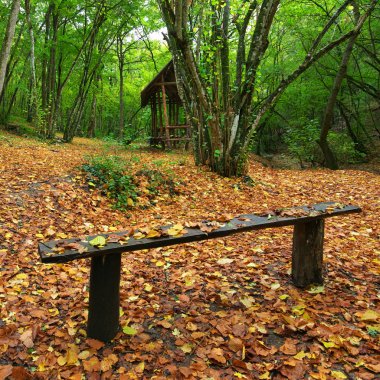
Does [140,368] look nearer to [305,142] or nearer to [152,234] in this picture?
[152,234]

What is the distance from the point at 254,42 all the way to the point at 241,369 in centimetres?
674

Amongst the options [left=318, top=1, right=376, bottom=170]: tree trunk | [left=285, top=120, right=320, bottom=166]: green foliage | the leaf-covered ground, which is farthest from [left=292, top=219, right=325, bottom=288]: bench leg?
[left=285, top=120, right=320, bottom=166]: green foliage

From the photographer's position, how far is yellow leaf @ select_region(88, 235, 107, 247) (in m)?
2.30

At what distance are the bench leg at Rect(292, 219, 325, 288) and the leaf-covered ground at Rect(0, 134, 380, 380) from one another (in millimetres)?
127

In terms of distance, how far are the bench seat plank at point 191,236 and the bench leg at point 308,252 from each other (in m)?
0.16

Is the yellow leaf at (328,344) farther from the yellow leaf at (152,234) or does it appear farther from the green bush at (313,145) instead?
the green bush at (313,145)

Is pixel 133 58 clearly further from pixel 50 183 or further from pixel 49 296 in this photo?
pixel 49 296

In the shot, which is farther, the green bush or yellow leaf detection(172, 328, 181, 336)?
the green bush

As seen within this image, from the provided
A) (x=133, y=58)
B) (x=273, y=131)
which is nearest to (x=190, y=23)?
(x=273, y=131)

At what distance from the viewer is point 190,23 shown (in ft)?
32.8

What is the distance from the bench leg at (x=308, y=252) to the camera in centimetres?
320

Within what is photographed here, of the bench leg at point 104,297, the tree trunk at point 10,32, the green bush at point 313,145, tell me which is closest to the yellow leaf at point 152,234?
the bench leg at point 104,297

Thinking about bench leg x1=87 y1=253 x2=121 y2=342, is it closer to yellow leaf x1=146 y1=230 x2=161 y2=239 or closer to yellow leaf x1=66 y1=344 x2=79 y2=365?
yellow leaf x1=66 y1=344 x2=79 y2=365

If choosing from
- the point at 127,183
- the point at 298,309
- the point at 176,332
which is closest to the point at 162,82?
the point at 127,183
